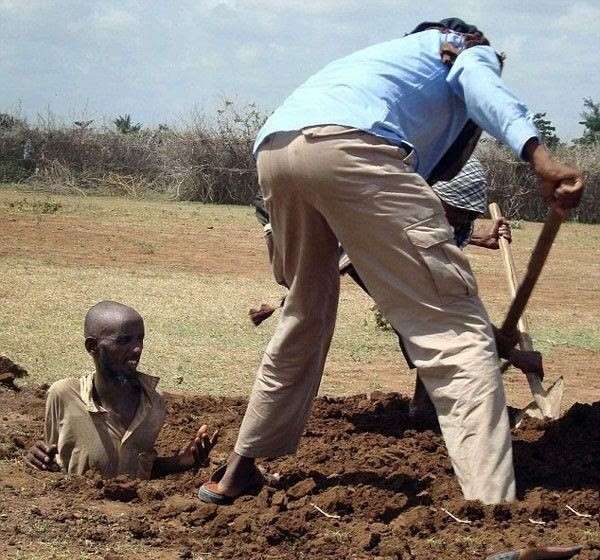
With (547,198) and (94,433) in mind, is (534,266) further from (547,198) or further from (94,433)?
(94,433)

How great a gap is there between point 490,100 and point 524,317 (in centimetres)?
275

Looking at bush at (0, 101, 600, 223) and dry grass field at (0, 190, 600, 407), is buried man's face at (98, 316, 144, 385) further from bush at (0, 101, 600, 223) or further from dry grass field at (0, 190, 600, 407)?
bush at (0, 101, 600, 223)

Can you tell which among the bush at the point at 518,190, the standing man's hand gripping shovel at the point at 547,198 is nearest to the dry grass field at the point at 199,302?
the standing man's hand gripping shovel at the point at 547,198

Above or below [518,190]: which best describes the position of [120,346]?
below

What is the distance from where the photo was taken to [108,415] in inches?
175

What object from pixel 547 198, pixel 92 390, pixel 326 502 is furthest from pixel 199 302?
pixel 547 198

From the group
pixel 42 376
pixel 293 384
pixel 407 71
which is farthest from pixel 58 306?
pixel 407 71

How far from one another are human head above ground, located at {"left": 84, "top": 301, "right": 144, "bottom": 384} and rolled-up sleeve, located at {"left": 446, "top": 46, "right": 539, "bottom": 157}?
1650 mm

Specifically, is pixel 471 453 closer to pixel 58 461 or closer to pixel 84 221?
pixel 58 461

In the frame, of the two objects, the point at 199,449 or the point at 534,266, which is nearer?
the point at 534,266

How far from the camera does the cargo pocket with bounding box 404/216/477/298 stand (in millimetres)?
3512

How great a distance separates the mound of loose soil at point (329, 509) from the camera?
3414 millimetres

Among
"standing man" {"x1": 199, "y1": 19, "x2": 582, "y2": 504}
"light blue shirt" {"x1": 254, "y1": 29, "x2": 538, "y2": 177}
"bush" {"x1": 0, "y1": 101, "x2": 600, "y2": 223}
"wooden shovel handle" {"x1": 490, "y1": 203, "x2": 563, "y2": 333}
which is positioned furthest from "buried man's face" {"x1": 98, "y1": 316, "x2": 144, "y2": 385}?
"bush" {"x1": 0, "y1": 101, "x2": 600, "y2": 223}

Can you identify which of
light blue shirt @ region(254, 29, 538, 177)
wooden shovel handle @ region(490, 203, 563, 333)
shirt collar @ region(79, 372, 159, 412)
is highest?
light blue shirt @ region(254, 29, 538, 177)
